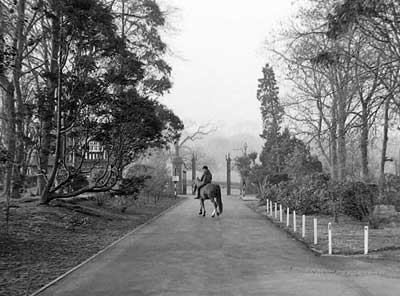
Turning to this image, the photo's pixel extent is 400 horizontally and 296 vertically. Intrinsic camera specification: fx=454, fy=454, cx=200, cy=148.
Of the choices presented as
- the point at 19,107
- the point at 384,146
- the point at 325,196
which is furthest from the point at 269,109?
the point at 19,107

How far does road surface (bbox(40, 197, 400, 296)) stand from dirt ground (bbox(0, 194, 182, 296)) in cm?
55

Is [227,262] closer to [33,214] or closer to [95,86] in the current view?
[33,214]

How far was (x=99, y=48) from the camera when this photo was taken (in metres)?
17.0

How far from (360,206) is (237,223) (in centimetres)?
530

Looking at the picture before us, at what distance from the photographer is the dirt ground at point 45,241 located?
798cm

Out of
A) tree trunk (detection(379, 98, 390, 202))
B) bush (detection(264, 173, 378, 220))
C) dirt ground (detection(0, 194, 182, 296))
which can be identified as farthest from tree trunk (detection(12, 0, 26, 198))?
tree trunk (detection(379, 98, 390, 202))

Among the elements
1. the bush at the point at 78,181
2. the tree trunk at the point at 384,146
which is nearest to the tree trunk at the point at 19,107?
the bush at the point at 78,181

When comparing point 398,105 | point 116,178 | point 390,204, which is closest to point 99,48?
point 116,178

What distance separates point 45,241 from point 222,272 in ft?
18.7

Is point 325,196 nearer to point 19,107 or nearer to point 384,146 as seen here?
point 384,146

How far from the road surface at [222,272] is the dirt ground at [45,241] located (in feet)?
1.82

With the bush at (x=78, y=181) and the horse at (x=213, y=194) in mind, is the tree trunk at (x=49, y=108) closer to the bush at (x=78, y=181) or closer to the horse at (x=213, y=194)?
the bush at (x=78, y=181)

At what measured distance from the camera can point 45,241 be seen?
11.8m

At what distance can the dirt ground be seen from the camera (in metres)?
7.98
